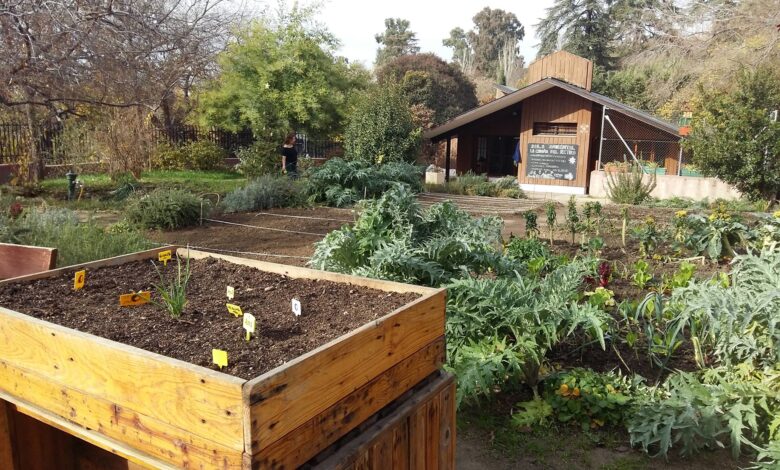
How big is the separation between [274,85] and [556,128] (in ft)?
33.5

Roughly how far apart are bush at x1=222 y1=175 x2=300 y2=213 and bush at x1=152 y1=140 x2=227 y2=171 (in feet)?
30.5

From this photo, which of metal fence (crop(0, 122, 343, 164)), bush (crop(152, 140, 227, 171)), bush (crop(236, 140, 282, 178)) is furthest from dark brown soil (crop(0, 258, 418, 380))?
bush (crop(152, 140, 227, 171))

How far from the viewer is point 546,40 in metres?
43.2

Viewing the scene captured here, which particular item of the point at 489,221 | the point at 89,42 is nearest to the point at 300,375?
the point at 489,221

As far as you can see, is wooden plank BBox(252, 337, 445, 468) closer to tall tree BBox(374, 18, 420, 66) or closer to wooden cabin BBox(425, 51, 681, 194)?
wooden cabin BBox(425, 51, 681, 194)

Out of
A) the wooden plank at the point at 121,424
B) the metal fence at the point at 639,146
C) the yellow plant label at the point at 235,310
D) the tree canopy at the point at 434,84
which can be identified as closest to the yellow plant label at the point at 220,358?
the wooden plank at the point at 121,424

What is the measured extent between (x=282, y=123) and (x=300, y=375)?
69.6 ft

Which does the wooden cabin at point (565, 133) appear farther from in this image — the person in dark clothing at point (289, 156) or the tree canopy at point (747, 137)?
the person in dark clothing at point (289, 156)

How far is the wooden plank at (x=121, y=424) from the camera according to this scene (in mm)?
1527

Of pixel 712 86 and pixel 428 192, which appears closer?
pixel 428 192

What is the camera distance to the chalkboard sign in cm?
1864

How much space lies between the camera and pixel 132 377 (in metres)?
1.64

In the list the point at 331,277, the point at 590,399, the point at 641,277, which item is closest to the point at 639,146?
the point at 641,277

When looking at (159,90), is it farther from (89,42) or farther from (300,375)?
(300,375)
